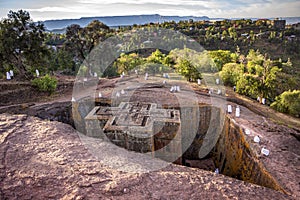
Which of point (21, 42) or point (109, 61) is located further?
point (109, 61)

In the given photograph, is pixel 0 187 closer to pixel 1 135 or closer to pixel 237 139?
pixel 1 135

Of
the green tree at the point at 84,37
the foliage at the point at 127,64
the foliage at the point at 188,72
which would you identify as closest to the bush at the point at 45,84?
the green tree at the point at 84,37

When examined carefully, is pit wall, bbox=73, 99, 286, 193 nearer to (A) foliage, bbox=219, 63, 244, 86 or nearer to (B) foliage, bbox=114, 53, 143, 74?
(A) foliage, bbox=219, 63, 244, 86

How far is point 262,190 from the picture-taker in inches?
189

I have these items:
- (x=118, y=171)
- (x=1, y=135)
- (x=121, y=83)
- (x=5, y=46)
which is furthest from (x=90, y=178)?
(x=5, y=46)

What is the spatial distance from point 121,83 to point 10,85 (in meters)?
6.52

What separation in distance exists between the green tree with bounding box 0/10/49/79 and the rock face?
901 cm

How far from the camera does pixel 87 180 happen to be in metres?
4.74

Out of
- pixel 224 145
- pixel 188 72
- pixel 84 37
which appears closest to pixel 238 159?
pixel 224 145

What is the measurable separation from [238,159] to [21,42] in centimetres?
1349

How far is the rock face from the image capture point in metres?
4.42

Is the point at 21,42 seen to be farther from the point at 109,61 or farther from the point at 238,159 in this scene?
the point at 238,159

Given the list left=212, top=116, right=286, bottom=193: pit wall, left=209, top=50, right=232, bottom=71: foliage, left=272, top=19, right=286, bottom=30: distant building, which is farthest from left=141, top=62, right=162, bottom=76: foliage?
left=272, top=19, right=286, bottom=30: distant building

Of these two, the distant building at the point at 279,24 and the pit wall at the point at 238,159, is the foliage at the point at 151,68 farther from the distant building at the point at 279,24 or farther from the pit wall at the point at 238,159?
the distant building at the point at 279,24
